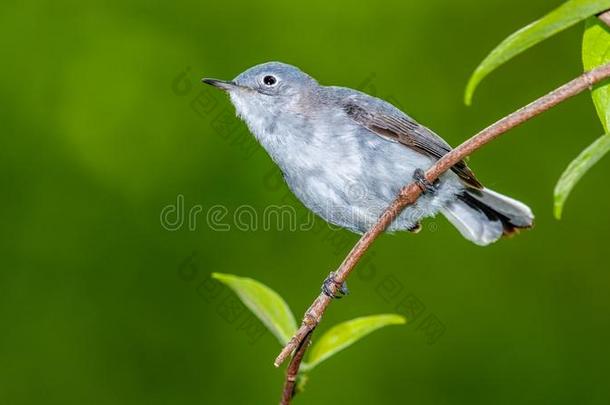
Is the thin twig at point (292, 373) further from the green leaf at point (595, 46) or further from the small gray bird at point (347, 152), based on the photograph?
the small gray bird at point (347, 152)

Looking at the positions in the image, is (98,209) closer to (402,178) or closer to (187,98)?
(187,98)

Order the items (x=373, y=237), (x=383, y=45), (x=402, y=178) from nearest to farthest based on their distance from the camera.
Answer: (x=373, y=237) < (x=402, y=178) < (x=383, y=45)

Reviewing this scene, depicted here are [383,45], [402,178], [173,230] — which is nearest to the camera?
[402,178]

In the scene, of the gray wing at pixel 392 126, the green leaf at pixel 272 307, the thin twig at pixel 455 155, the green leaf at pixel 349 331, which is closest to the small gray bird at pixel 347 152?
the gray wing at pixel 392 126

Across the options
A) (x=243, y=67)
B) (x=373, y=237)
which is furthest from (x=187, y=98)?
(x=373, y=237)

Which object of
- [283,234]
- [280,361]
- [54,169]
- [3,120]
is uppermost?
[3,120]

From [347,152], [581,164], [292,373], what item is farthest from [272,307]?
[347,152]

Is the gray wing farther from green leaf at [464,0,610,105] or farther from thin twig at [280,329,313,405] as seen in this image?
green leaf at [464,0,610,105]
